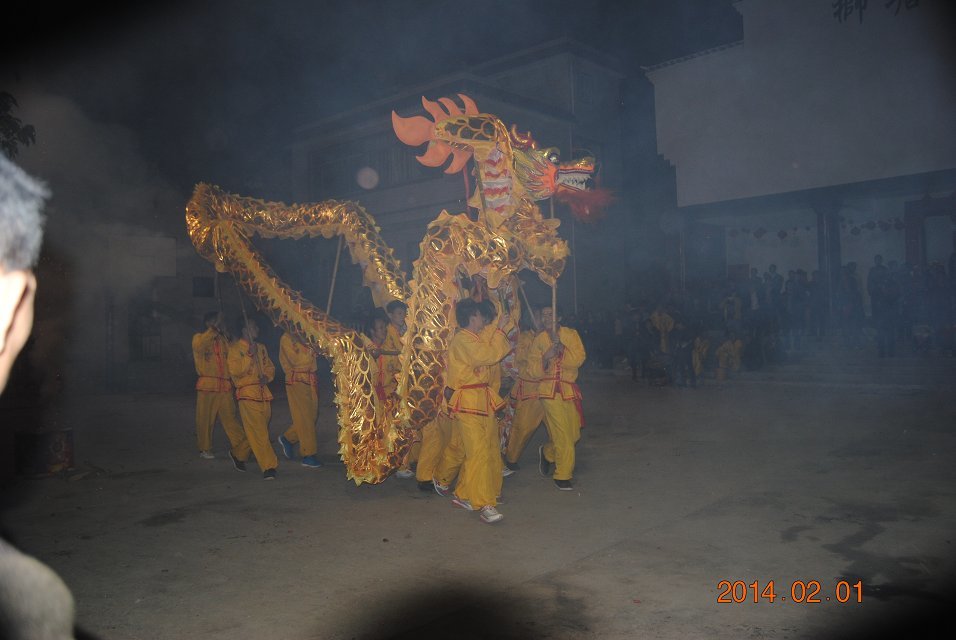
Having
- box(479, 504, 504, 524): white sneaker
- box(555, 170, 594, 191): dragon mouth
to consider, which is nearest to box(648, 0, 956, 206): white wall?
box(555, 170, 594, 191): dragon mouth

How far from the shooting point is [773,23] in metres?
11.7

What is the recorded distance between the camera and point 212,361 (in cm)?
636

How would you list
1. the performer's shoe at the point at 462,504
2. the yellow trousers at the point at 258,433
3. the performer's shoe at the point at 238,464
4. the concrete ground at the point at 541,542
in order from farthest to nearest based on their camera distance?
the performer's shoe at the point at 238,464 → the yellow trousers at the point at 258,433 → the performer's shoe at the point at 462,504 → the concrete ground at the point at 541,542

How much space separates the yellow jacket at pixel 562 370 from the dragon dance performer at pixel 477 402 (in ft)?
1.94

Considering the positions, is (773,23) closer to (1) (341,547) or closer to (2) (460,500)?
(2) (460,500)

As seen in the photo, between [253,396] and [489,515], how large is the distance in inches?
96.2

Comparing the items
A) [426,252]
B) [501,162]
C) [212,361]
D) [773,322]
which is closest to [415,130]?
[501,162]

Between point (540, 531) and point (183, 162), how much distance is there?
25.4 feet

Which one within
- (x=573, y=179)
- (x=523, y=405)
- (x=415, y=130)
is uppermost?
(x=415, y=130)

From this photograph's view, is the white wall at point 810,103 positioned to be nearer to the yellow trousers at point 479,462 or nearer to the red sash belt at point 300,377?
the red sash belt at point 300,377

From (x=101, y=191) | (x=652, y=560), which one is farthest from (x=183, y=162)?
(x=652, y=560)

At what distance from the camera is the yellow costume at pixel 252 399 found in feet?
18.3
